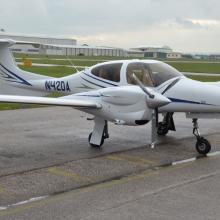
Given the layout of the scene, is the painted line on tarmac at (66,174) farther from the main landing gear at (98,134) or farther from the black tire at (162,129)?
the black tire at (162,129)

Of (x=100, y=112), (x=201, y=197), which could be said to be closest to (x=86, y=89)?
(x=100, y=112)

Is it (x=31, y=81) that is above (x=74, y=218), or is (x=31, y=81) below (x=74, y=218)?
above

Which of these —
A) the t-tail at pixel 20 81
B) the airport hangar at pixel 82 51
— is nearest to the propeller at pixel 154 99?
the t-tail at pixel 20 81

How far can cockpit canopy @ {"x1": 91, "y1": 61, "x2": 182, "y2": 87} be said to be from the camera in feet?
33.9

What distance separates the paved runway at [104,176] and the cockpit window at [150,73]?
1553 mm

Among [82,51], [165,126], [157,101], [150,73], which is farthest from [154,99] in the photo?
[82,51]

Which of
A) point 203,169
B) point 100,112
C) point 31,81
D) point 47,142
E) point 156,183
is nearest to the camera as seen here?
point 156,183

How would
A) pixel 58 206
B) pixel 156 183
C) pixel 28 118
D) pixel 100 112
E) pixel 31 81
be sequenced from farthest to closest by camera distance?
pixel 28 118
pixel 31 81
pixel 100 112
pixel 156 183
pixel 58 206

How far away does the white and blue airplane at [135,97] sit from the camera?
962 cm

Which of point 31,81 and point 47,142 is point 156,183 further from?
point 31,81

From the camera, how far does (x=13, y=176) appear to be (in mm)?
7688

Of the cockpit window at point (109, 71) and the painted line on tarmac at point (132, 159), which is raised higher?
the cockpit window at point (109, 71)

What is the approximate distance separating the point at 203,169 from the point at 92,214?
3.42 metres

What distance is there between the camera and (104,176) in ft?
25.7
